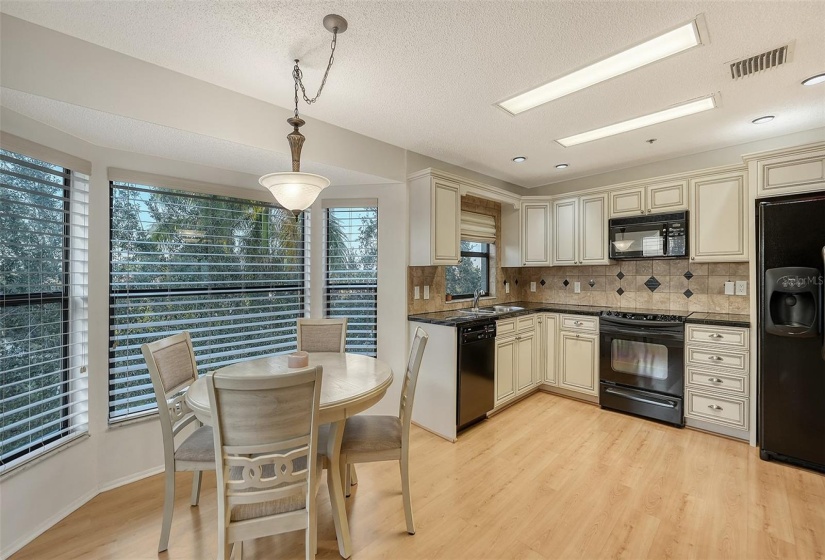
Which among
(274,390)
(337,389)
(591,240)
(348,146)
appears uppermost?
(348,146)

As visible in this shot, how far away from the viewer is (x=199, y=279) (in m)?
2.79

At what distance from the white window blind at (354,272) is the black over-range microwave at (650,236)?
257cm

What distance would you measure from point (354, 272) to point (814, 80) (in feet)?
11.4

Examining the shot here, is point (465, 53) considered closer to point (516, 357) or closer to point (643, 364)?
point (516, 357)

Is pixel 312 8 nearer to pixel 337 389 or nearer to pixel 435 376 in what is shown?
pixel 337 389

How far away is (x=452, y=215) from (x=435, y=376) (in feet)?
5.01

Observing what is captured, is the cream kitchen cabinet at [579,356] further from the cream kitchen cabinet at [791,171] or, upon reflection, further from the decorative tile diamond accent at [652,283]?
the cream kitchen cabinet at [791,171]

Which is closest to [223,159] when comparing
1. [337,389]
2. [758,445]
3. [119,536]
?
[337,389]

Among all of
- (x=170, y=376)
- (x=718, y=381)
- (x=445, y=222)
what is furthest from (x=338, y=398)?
(x=718, y=381)

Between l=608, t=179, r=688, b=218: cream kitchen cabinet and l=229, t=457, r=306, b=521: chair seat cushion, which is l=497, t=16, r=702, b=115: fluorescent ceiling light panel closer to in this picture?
l=608, t=179, r=688, b=218: cream kitchen cabinet

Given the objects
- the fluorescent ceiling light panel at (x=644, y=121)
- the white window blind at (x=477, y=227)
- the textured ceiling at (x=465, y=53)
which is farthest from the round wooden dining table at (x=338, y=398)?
the fluorescent ceiling light panel at (x=644, y=121)

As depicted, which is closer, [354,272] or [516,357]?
[354,272]

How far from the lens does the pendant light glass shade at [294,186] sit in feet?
5.92

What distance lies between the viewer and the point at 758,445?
9.24 feet
